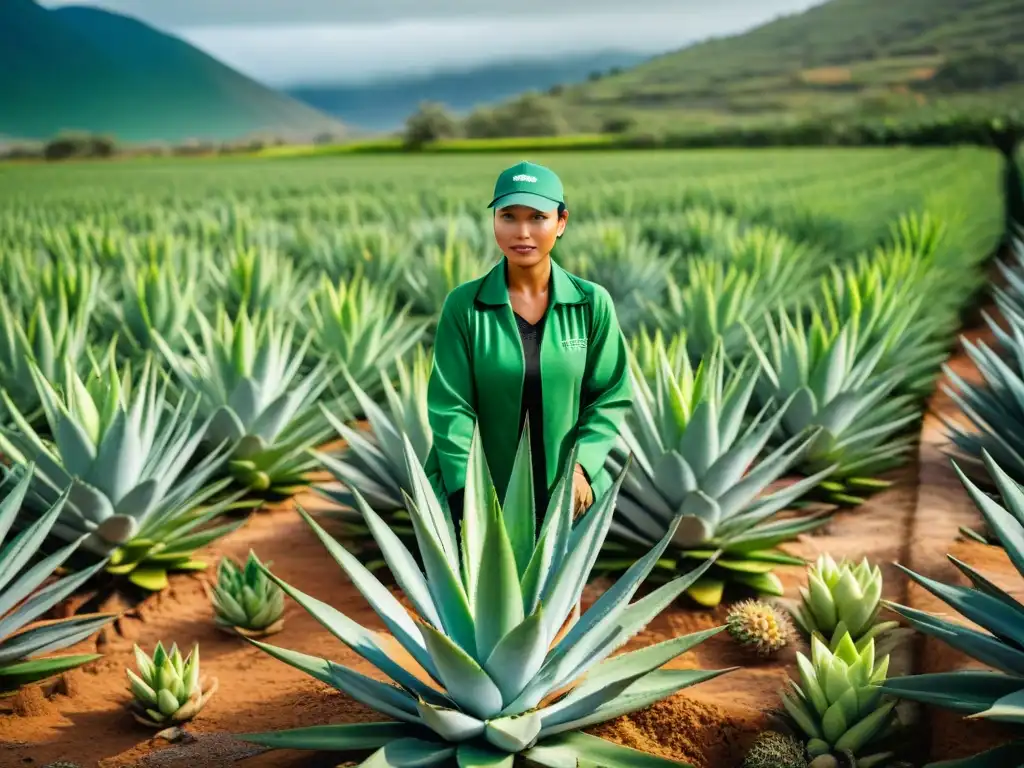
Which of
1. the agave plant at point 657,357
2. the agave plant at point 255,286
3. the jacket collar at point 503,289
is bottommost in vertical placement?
the agave plant at point 657,357

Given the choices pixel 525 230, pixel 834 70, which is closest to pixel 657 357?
pixel 525 230

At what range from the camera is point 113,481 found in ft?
12.0

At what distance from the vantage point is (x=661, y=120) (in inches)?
4434

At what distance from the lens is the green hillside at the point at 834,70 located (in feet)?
352

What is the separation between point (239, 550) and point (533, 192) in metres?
2.61

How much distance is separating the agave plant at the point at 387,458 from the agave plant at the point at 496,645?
1384 millimetres

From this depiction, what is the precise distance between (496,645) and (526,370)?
0.86 meters

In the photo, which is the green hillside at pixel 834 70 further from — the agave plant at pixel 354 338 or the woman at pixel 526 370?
the woman at pixel 526 370

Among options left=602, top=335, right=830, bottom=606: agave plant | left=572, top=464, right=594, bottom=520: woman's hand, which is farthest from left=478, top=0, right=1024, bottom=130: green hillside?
left=572, top=464, right=594, bottom=520: woman's hand

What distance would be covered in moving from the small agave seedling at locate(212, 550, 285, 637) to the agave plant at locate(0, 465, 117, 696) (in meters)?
0.43

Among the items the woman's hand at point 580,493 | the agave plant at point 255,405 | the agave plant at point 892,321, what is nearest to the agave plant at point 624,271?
the agave plant at point 892,321

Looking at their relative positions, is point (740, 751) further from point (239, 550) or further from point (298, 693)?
point (239, 550)

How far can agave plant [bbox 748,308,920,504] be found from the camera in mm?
4488

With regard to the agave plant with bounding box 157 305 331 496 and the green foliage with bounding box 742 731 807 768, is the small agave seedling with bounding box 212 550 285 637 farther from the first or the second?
the green foliage with bounding box 742 731 807 768
